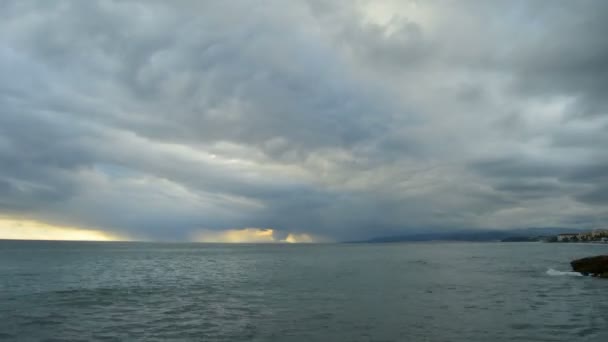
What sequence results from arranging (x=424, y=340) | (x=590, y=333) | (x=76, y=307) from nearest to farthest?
(x=424, y=340)
(x=590, y=333)
(x=76, y=307)

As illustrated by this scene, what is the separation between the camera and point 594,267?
65.9 meters

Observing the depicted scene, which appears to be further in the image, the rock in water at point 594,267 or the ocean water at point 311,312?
the rock in water at point 594,267

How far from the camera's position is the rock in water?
6412 centimetres

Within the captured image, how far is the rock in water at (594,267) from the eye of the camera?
2525 inches

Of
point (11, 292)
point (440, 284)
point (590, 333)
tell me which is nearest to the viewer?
point (590, 333)

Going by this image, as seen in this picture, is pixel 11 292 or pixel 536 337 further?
pixel 11 292

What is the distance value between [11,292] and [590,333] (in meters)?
58.7

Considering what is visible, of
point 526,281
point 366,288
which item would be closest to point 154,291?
point 366,288

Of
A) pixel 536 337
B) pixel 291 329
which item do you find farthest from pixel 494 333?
pixel 291 329

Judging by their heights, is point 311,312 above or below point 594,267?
below

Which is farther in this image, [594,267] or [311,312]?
[594,267]

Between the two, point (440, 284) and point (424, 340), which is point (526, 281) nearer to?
point (440, 284)

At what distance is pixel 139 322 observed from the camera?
3216 cm

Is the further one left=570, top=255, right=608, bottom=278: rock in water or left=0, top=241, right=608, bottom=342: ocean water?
left=570, top=255, right=608, bottom=278: rock in water
